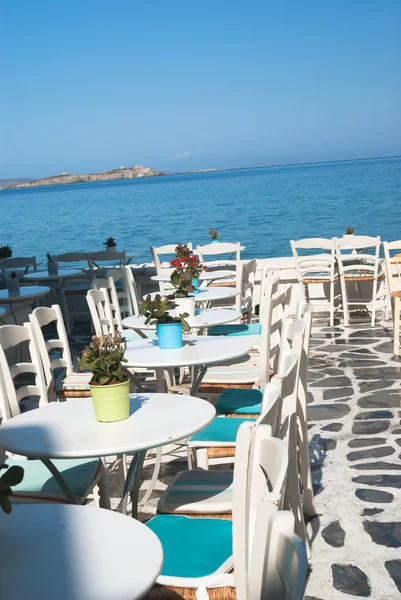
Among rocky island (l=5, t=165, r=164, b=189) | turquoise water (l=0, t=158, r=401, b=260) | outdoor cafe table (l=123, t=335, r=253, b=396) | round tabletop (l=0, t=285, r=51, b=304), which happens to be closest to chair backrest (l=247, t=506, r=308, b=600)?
outdoor cafe table (l=123, t=335, r=253, b=396)

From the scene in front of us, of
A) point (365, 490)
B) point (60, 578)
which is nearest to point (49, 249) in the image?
point (365, 490)

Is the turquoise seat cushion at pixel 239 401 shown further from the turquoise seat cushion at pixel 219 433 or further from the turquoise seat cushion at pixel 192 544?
the turquoise seat cushion at pixel 192 544

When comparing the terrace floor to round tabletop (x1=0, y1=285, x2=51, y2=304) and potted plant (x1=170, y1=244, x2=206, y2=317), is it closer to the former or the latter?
potted plant (x1=170, y1=244, x2=206, y2=317)

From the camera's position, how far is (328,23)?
129ft

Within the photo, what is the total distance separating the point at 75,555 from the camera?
5.00ft

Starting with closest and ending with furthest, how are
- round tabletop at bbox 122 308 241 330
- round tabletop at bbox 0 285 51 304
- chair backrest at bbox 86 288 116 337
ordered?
round tabletop at bbox 122 308 241 330
chair backrest at bbox 86 288 116 337
round tabletop at bbox 0 285 51 304

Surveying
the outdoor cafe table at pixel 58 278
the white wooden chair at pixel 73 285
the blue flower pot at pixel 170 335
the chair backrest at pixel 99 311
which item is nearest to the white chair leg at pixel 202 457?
the blue flower pot at pixel 170 335

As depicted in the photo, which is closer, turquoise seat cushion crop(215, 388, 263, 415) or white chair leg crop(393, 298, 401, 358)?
turquoise seat cushion crop(215, 388, 263, 415)

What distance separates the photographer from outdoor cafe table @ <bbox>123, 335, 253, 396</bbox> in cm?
324

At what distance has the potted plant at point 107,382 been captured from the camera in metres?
2.44

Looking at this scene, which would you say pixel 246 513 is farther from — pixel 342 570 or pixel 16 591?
pixel 342 570

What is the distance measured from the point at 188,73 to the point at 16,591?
47.5 metres

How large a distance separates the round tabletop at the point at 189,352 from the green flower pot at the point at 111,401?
2.19 feet

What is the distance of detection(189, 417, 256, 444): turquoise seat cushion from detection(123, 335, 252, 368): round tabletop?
0.26 m
